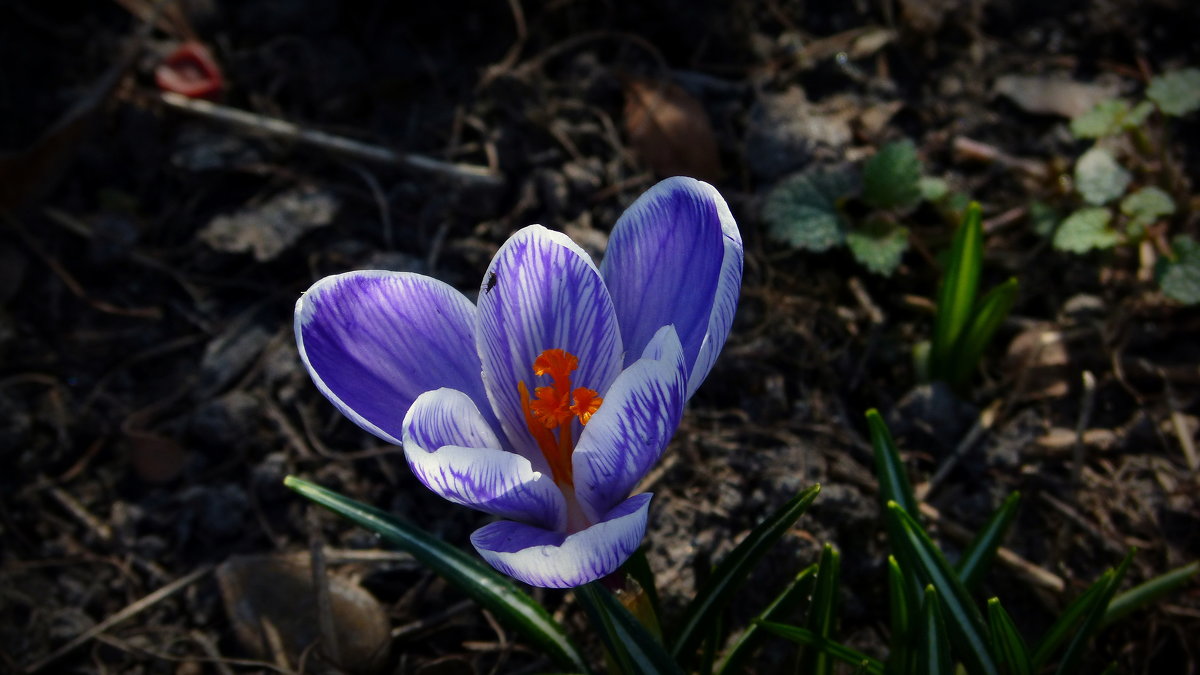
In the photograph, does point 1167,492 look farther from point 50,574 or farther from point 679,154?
point 50,574

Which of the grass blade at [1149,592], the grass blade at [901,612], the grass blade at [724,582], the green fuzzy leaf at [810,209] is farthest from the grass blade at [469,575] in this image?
the green fuzzy leaf at [810,209]

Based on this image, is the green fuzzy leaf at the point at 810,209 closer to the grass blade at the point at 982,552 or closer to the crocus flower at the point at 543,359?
the grass blade at the point at 982,552

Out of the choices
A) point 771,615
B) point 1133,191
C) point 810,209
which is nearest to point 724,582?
point 771,615

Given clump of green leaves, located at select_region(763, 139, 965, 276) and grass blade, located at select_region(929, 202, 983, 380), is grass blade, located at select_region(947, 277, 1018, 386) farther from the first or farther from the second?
clump of green leaves, located at select_region(763, 139, 965, 276)

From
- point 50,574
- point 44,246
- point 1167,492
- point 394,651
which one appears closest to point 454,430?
point 394,651

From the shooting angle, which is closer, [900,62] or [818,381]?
[818,381]
